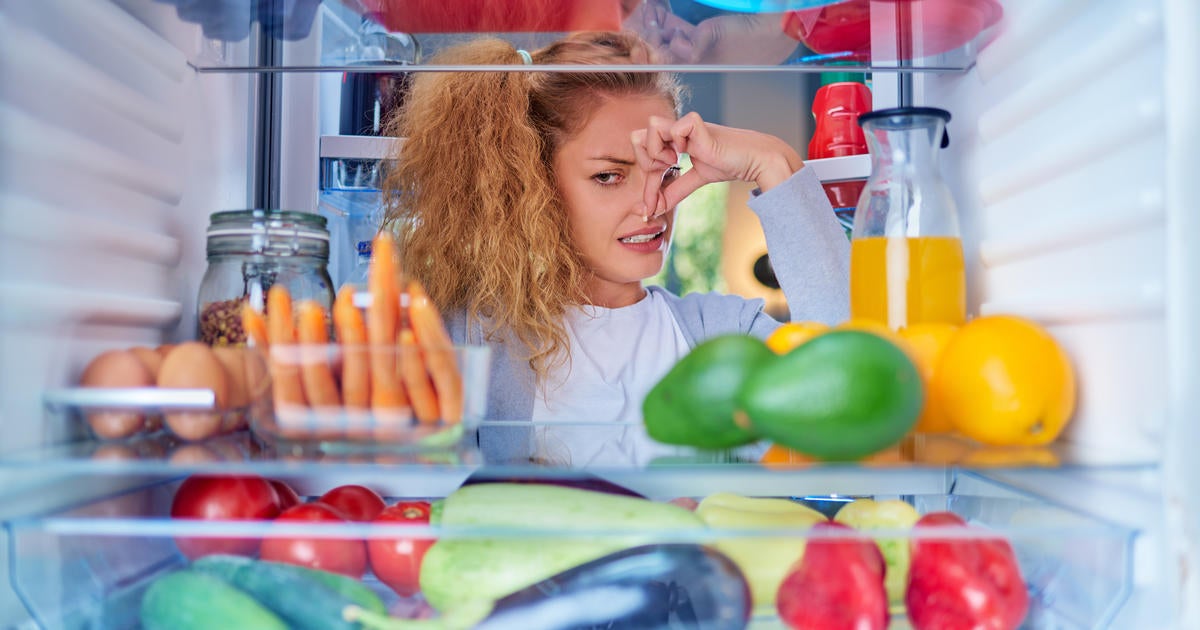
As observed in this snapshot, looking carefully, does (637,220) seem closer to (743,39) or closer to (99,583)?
(743,39)

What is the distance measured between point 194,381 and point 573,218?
110cm

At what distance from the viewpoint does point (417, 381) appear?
2.29 feet

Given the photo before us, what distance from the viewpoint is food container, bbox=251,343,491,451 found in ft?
2.26

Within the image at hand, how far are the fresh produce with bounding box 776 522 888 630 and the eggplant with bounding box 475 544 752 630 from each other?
1.8 inches

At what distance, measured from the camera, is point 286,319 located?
711mm

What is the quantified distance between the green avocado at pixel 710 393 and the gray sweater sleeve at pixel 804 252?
2.10ft

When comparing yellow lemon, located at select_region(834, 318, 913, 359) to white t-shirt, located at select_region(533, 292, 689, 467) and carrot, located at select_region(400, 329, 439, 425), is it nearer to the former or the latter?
carrot, located at select_region(400, 329, 439, 425)

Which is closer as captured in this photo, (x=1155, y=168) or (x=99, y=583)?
(x=1155, y=168)

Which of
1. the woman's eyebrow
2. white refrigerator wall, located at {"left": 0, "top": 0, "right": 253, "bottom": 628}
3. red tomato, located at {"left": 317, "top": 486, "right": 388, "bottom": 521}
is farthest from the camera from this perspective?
the woman's eyebrow

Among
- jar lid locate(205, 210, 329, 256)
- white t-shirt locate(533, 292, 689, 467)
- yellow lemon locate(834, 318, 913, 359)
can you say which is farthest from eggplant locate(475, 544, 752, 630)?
white t-shirt locate(533, 292, 689, 467)

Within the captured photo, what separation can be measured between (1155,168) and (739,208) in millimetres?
3186

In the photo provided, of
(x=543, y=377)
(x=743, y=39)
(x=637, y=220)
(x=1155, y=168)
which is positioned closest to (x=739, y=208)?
(x=637, y=220)

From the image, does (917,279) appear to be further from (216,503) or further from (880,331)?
(216,503)

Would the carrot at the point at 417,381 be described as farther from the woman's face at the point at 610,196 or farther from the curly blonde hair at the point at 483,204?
the woman's face at the point at 610,196
